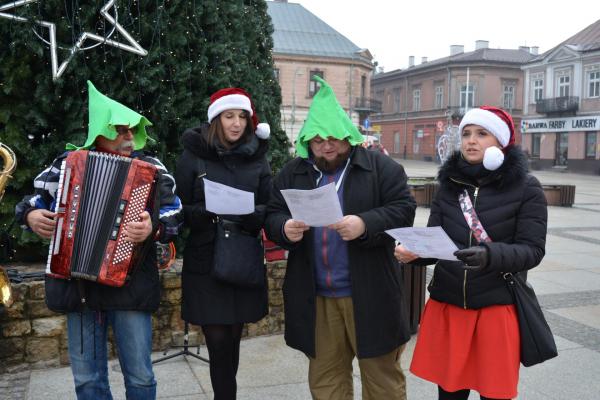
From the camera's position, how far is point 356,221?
2977 mm

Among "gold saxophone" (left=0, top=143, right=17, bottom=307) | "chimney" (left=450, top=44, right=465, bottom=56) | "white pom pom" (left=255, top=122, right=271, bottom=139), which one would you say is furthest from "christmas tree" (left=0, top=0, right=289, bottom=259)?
"chimney" (left=450, top=44, right=465, bottom=56)

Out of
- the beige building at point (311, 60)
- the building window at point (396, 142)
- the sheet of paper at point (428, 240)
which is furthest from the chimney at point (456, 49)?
the sheet of paper at point (428, 240)

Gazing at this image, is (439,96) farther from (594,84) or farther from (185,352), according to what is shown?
(185,352)

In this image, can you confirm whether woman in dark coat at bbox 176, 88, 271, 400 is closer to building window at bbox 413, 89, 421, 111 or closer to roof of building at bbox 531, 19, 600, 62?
roof of building at bbox 531, 19, 600, 62

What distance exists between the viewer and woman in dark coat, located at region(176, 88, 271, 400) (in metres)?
3.45

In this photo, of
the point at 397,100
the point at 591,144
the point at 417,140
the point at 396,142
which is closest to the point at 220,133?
the point at 591,144

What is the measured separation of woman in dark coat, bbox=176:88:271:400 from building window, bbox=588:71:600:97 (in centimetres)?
4355

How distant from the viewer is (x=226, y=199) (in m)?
3.20

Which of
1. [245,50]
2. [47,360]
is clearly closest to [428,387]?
[47,360]

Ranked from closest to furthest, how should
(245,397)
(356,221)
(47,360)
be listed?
1. (356,221)
2. (245,397)
3. (47,360)

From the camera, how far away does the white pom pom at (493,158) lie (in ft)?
9.75

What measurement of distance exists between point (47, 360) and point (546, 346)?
356 cm

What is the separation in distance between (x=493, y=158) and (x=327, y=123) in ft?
2.72

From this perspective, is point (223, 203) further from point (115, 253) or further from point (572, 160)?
point (572, 160)
